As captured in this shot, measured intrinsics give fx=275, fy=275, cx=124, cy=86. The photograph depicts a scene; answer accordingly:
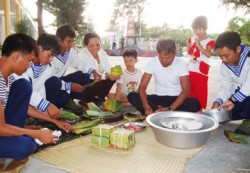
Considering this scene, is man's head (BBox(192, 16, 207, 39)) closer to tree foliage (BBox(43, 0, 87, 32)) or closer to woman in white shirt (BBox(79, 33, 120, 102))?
woman in white shirt (BBox(79, 33, 120, 102))

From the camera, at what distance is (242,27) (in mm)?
10602

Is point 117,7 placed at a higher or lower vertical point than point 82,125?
higher

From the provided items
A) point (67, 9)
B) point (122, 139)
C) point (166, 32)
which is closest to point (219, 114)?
point (122, 139)

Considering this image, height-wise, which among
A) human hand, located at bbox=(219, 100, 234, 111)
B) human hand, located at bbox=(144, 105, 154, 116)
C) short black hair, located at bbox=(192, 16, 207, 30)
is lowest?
human hand, located at bbox=(144, 105, 154, 116)

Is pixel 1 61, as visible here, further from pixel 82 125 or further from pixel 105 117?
pixel 105 117

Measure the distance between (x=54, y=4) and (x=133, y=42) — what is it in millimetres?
11648

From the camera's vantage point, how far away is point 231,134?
2.70 meters

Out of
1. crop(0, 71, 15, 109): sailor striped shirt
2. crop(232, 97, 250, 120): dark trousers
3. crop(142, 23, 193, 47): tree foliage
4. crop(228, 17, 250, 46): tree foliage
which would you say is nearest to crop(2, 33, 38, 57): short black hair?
crop(0, 71, 15, 109): sailor striped shirt

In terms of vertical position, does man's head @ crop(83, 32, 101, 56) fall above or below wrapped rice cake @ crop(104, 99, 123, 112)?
above

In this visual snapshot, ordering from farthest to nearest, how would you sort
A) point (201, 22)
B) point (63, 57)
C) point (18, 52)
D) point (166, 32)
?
point (166, 32) → point (63, 57) → point (201, 22) → point (18, 52)

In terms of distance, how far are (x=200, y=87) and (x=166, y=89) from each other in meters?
0.61

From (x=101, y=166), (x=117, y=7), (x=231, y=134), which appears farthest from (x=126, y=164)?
(x=117, y=7)

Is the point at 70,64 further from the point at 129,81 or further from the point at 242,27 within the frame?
the point at 242,27

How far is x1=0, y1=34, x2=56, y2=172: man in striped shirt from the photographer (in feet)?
6.27
